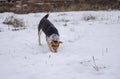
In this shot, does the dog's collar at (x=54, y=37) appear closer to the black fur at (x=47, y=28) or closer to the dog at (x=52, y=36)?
the dog at (x=52, y=36)

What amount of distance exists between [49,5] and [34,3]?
1.07 m

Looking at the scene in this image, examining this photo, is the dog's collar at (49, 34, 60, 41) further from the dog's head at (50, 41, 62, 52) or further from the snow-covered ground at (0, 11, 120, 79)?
the snow-covered ground at (0, 11, 120, 79)

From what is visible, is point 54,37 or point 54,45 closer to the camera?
point 54,45

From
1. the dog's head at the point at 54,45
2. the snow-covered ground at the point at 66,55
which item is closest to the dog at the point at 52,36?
the dog's head at the point at 54,45

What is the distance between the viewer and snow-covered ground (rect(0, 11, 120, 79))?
14.7ft

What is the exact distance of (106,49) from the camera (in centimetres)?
580

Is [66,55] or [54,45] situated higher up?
[54,45]

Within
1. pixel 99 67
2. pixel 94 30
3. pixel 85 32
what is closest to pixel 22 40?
pixel 85 32

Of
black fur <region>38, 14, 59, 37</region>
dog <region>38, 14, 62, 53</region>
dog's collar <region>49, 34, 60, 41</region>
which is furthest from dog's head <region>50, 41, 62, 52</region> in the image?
black fur <region>38, 14, 59, 37</region>

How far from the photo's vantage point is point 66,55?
5.81 metres

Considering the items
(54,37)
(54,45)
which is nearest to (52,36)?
(54,37)

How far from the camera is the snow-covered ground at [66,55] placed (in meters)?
4.47

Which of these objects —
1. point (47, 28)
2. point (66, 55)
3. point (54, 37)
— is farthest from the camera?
point (47, 28)

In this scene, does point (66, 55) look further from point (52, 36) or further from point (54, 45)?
point (52, 36)
